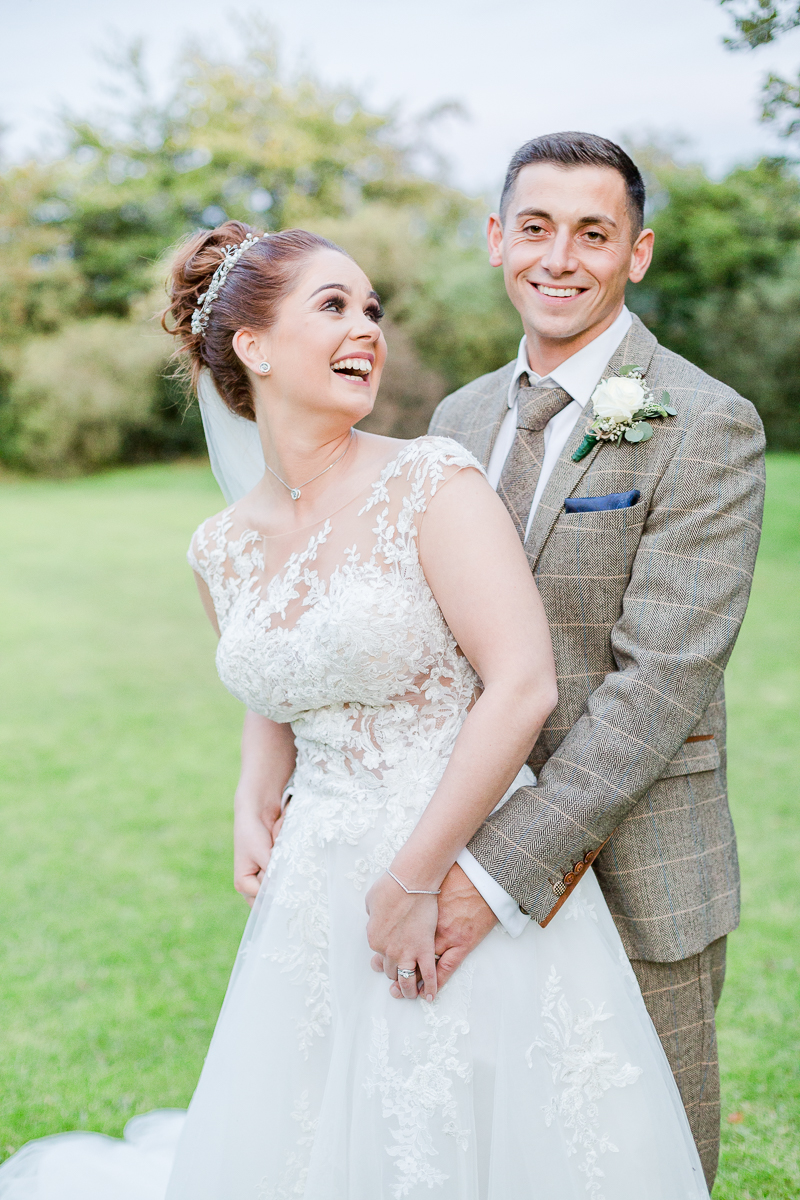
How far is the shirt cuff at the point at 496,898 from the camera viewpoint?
1801 mm

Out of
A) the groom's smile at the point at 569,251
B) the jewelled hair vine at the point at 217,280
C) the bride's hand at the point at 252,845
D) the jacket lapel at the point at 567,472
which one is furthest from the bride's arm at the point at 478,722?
the jewelled hair vine at the point at 217,280

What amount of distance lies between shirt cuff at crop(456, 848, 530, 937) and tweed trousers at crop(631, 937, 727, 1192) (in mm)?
384

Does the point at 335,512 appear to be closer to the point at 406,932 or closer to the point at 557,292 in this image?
the point at 557,292

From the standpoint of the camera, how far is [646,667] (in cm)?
184

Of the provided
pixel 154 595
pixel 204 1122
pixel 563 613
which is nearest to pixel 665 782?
pixel 563 613

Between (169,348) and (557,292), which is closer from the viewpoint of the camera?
(557,292)

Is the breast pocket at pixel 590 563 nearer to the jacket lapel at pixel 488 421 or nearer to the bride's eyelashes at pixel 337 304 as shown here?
the jacket lapel at pixel 488 421

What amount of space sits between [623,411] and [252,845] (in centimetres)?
129

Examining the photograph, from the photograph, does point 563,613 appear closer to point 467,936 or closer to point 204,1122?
point 467,936

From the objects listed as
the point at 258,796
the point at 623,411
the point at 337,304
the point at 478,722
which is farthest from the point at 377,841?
the point at 337,304

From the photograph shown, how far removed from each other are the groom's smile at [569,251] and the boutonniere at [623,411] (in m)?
0.23

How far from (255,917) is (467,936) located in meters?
0.55

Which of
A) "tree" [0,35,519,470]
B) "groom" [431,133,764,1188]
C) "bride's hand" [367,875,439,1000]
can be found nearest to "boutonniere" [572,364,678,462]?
"groom" [431,133,764,1188]

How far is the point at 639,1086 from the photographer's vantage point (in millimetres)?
1790
